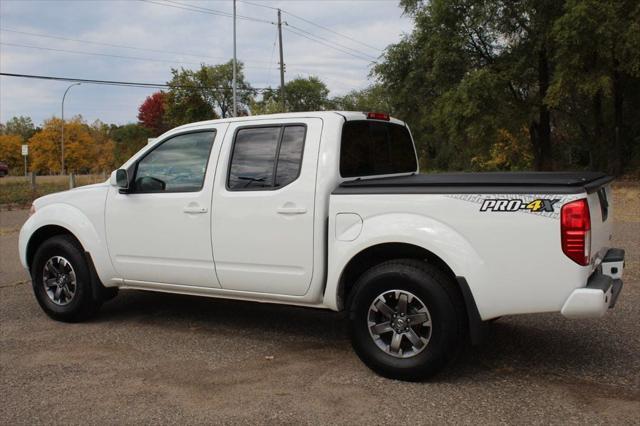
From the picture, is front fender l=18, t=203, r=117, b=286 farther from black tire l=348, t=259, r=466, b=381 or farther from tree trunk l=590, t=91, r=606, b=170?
tree trunk l=590, t=91, r=606, b=170

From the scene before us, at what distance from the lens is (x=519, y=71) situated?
1088 inches

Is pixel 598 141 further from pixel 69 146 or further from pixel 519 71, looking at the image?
pixel 69 146

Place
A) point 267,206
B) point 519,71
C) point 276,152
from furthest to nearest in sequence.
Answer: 1. point 519,71
2. point 276,152
3. point 267,206

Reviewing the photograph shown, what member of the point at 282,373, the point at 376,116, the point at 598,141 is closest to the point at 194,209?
the point at 282,373

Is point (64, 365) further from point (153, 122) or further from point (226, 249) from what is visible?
point (153, 122)

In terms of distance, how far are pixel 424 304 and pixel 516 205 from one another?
0.86 m

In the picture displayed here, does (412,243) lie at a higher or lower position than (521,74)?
lower

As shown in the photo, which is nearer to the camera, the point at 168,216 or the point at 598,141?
the point at 168,216

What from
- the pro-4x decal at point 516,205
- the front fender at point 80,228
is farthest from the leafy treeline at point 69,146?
the pro-4x decal at point 516,205

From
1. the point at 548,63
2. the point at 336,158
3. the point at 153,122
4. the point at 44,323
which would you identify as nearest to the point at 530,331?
the point at 336,158

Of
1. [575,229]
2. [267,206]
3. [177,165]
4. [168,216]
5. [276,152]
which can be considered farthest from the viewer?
[177,165]

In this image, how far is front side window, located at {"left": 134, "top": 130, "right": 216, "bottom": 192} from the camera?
16.4ft

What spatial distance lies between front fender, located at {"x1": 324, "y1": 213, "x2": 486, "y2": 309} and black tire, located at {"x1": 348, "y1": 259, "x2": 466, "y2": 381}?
0.53 feet

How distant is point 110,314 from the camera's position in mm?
5996
